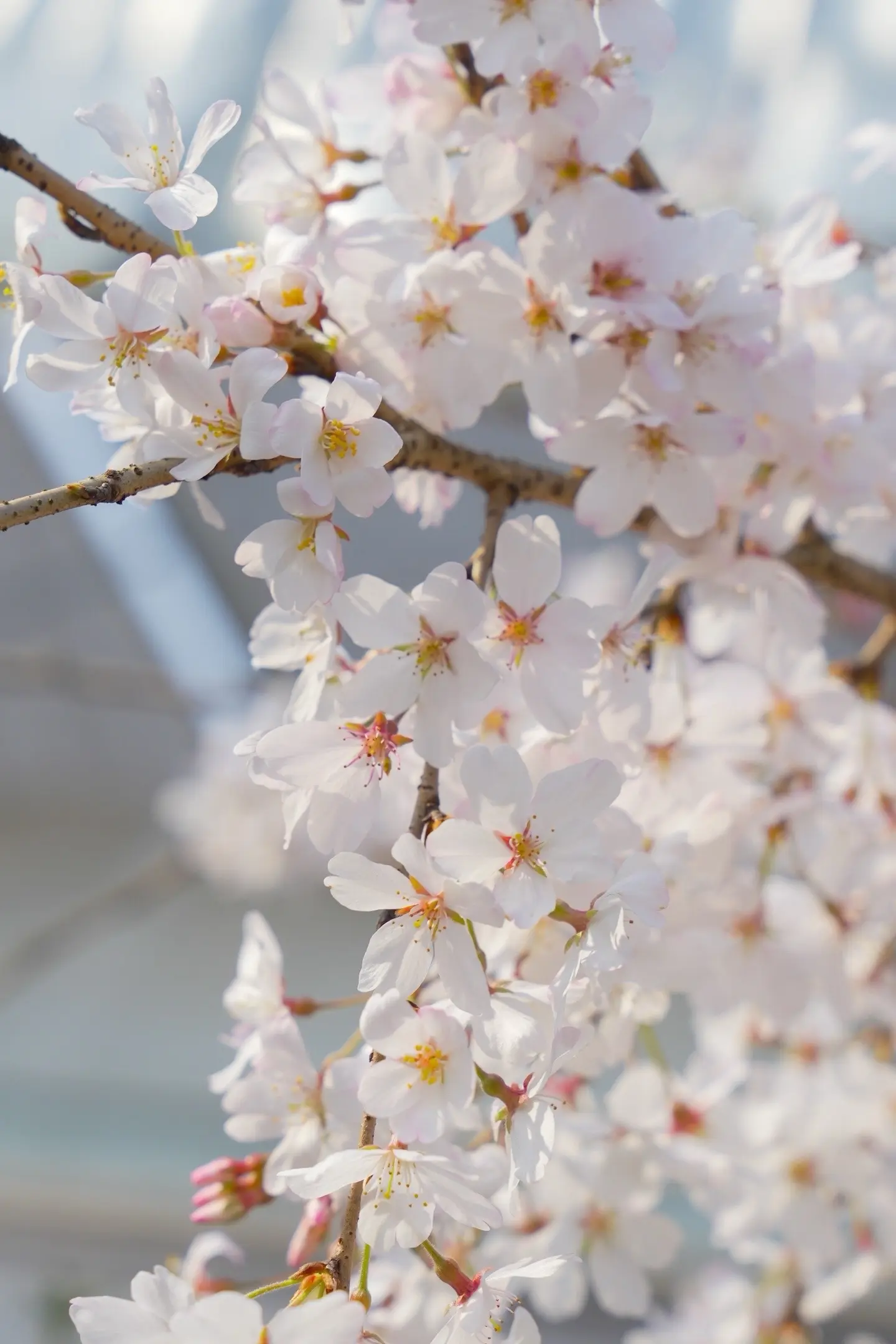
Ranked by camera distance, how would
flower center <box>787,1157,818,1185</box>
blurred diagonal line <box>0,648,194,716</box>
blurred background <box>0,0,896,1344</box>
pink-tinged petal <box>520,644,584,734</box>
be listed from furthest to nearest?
blurred background <box>0,0,896,1344</box> < blurred diagonal line <box>0,648,194,716</box> < flower center <box>787,1157,818,1185</box> < pink-tinged petal <box>520,644,584,734</box>

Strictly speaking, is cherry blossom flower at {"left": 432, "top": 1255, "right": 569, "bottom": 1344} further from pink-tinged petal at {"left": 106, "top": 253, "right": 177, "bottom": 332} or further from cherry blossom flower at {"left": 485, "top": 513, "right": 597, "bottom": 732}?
pink-tinged petal at {"left": 106, "top": 253, "right": 177, "bottom": 332}

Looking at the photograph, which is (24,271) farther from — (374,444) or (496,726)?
(496,726)

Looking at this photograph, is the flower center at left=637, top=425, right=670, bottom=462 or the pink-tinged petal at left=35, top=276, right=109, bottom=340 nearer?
the pink-tinged petal at left=35, top=276, right=109, bottom=340

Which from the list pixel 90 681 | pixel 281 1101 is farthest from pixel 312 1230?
pixel 90 681

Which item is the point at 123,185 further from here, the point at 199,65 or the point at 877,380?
the point at 199,65

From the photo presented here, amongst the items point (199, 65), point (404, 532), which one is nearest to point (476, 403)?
point (404, 532)

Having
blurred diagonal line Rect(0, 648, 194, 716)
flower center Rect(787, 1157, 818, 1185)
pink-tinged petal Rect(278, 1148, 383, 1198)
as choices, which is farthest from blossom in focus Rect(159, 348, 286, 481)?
blurred diagonal line Rect(0, 648, 194, 716)
